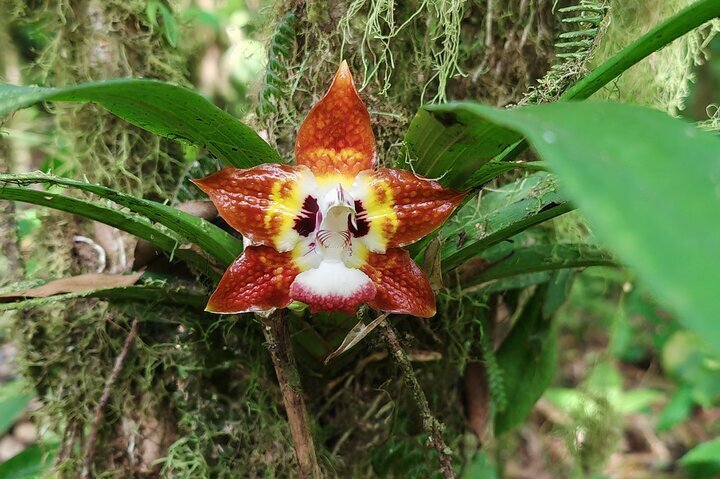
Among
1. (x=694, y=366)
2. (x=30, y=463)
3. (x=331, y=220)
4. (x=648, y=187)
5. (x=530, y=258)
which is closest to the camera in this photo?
(x=648, y=187)

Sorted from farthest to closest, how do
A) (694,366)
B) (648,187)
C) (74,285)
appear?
(694,366), (74,285), (648,187)

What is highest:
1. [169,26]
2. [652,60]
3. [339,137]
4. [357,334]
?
[169,26]

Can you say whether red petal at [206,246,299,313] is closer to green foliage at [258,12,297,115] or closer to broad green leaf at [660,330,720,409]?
green foliage at [258,12,297,115]

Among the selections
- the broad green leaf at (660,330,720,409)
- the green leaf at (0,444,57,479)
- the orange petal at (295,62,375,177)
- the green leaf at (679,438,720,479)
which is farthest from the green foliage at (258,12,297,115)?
the broad green leaf at (660,330,720,409)

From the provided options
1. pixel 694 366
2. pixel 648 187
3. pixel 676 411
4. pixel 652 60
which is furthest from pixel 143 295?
pixel 694 366

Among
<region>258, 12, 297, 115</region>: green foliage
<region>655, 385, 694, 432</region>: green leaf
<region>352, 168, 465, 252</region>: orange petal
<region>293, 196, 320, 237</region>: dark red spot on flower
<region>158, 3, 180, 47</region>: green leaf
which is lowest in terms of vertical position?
<region>655, 385, 694, 432</region>: green leaf

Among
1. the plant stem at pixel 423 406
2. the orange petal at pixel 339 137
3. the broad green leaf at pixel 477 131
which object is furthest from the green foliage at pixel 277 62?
the plant stem at pixel 423 406

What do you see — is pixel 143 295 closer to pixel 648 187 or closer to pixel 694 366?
pixel 648 187

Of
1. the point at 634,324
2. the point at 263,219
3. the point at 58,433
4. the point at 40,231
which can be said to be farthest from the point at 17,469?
the point at 634,324
